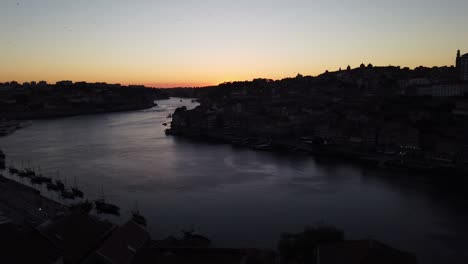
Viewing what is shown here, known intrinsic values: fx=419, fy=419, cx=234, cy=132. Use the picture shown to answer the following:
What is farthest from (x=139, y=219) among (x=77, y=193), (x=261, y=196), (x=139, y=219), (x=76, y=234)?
(x=261, y=196)

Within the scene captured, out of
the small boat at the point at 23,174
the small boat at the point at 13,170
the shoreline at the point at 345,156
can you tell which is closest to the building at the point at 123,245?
the small boat at the point at 23,174

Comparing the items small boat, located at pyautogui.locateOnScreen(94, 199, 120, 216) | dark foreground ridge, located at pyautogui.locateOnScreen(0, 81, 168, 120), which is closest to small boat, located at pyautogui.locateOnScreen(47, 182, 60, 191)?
small boat, located at pyautogui.locateOnScreen(94, 199, 120, 216)

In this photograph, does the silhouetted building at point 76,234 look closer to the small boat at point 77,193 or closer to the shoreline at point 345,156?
the small boat at point 77,193

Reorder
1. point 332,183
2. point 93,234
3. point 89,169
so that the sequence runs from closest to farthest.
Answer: point 93,234, point 332,183, point 89,169

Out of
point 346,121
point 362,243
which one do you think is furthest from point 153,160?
point 362,243

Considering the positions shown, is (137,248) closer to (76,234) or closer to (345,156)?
(76,234)

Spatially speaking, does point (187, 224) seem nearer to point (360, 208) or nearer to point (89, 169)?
point (360, 208)
